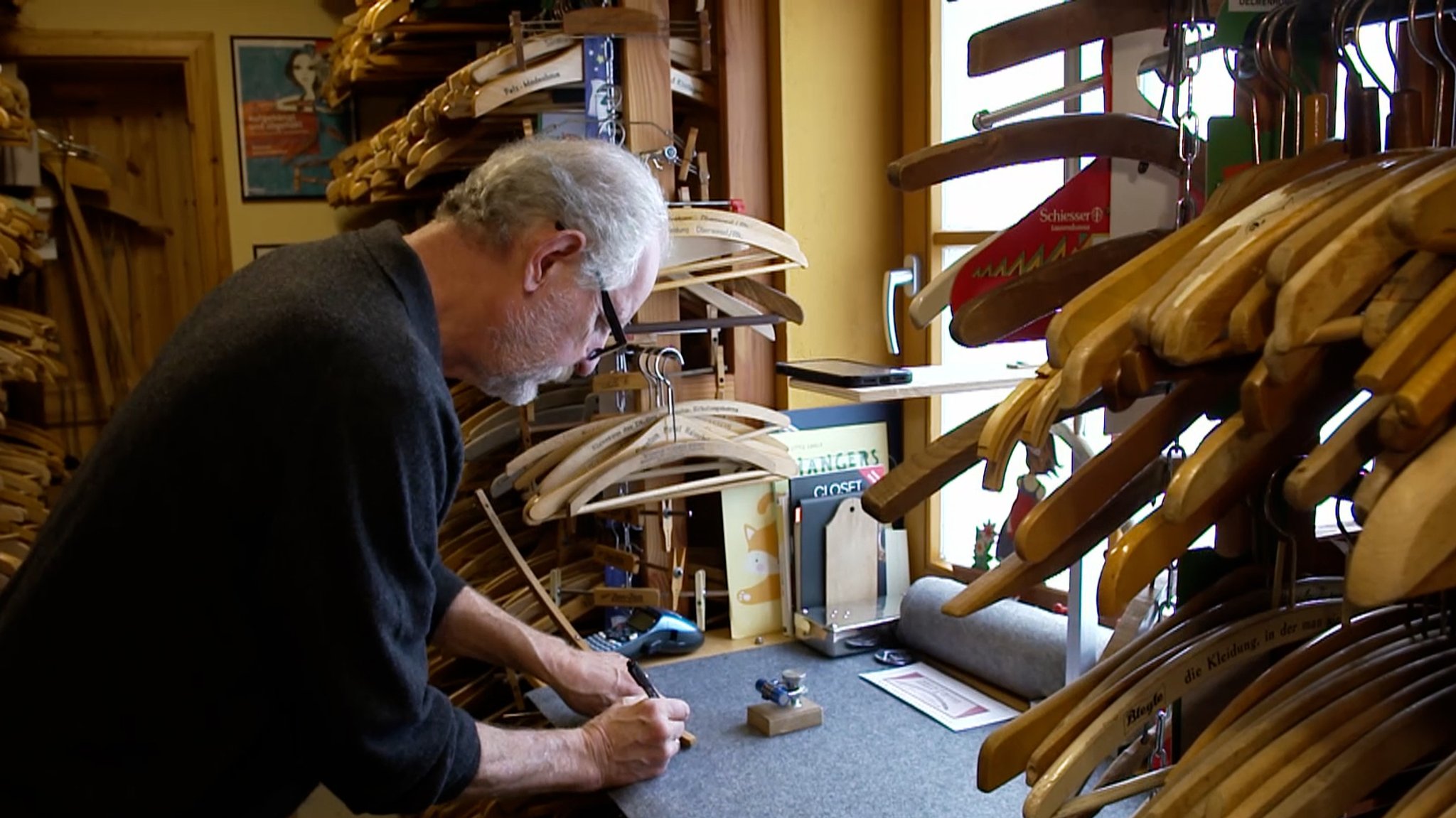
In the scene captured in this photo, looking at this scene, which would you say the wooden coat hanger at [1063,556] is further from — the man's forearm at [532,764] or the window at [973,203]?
the window at [973,203]

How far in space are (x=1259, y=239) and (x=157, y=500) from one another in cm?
113

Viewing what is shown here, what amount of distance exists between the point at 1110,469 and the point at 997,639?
136 centimetres

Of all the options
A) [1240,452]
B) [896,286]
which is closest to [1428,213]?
[1240,452]

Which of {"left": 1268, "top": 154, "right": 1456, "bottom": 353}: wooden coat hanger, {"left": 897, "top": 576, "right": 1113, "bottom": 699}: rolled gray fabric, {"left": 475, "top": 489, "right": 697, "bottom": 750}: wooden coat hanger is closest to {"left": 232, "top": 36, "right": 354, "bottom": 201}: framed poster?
{"left": 475, "top": 489, "right": 697, "bottom": 750}: wooden coat hanger

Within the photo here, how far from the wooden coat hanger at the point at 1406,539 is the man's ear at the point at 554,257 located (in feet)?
3.68

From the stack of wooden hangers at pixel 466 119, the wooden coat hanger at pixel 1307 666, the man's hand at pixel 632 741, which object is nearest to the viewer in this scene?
the wooden coat hanger at pixel 1307 666

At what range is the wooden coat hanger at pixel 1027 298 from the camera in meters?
0.99

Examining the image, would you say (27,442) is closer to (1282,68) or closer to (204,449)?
(204,449)

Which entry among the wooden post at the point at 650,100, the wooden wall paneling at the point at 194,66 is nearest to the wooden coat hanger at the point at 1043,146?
the wooden post at the point at 650,100

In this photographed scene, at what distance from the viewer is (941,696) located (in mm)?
2057

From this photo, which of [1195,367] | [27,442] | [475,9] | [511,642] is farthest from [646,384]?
[27,442]

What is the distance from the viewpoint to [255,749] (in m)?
1.40

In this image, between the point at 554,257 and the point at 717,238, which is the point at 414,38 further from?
the point at 554,257

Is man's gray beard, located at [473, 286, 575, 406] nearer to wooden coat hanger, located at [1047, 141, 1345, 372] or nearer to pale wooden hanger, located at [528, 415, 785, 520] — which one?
pale wooden hanger, located at [528, 415, 785, 520]
